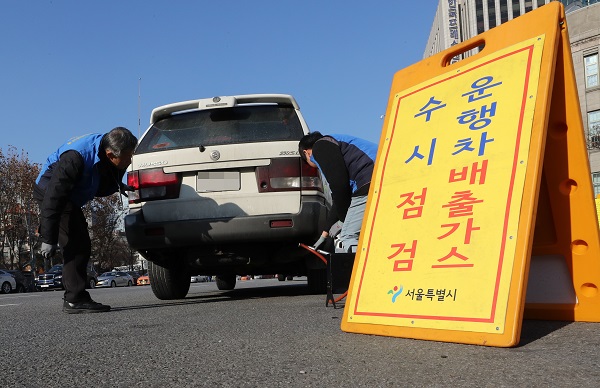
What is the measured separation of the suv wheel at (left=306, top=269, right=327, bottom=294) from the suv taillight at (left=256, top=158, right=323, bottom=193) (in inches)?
51.3

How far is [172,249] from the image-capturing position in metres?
6.26

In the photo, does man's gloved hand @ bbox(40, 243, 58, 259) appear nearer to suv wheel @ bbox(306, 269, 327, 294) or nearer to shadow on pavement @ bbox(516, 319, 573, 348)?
suv wheel @ bbox(306, 269, 327, 294)


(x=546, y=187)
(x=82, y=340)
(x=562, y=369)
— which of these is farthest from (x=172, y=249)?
(x=562, y=369)

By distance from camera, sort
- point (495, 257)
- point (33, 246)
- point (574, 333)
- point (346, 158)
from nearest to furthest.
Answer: point (495, 257), point (574, 333), point (346, 158), point (33, 246)

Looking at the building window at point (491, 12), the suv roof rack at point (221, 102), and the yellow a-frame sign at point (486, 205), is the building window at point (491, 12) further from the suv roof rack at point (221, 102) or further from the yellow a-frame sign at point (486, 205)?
the yellow a-frame sign at point (486, 205)

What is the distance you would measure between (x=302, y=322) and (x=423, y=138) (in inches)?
56.4

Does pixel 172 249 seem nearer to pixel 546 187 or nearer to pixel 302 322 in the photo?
pixel 302 322

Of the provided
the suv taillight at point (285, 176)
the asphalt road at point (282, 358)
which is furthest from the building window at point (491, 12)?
the asphalt road at point (282, 358)

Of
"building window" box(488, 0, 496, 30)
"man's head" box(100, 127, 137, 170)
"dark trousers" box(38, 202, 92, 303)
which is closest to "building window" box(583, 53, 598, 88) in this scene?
"man's head" box(100, 127, 137, 170)

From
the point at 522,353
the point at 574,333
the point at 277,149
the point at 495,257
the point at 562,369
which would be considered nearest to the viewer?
the point at 562,369

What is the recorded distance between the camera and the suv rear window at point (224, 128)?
604 centimetres

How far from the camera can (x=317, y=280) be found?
6930mm

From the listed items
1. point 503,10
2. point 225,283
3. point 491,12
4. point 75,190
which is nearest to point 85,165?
point 75,190

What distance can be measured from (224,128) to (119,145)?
3.32ft
